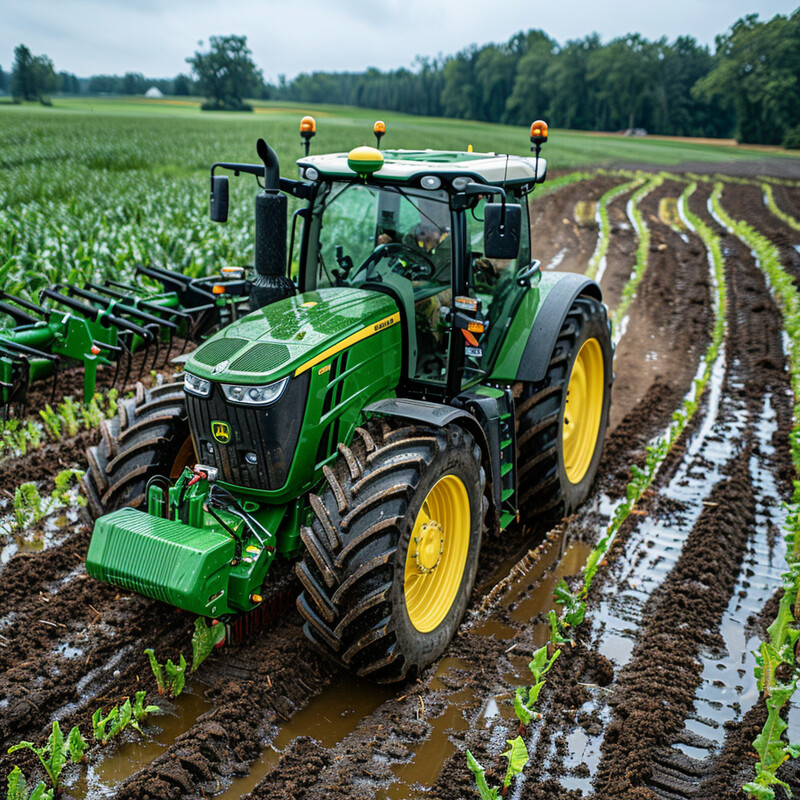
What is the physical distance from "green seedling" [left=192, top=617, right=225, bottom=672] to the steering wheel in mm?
2080

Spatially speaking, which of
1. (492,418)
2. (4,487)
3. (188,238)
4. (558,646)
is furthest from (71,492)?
(188,238)

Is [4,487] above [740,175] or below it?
below

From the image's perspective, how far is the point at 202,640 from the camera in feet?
11.4

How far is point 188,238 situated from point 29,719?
8.88 metres

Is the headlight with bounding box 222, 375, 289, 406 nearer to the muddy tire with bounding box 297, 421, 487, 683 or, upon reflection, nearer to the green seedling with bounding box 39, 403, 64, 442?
the muddy tire with bounding box 297, 421, 487, 683

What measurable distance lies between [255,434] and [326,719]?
1.30m

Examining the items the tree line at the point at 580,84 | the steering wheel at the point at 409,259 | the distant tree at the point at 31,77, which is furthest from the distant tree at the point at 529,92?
the steering wheel at the point at 409,259

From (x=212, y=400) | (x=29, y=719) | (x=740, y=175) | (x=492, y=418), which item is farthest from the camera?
(x=740, y=175)

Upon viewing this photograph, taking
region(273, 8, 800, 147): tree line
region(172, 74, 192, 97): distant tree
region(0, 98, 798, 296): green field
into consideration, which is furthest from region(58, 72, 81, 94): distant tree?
region(273, 8, 800, 147): tree line

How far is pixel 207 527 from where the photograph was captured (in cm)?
348

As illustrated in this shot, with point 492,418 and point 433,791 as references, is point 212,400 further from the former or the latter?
point 433,791

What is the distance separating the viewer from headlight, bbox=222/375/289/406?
3322mm

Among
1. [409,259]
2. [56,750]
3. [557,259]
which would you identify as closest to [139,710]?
[56,750]

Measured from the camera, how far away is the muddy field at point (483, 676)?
3059 millimetres
